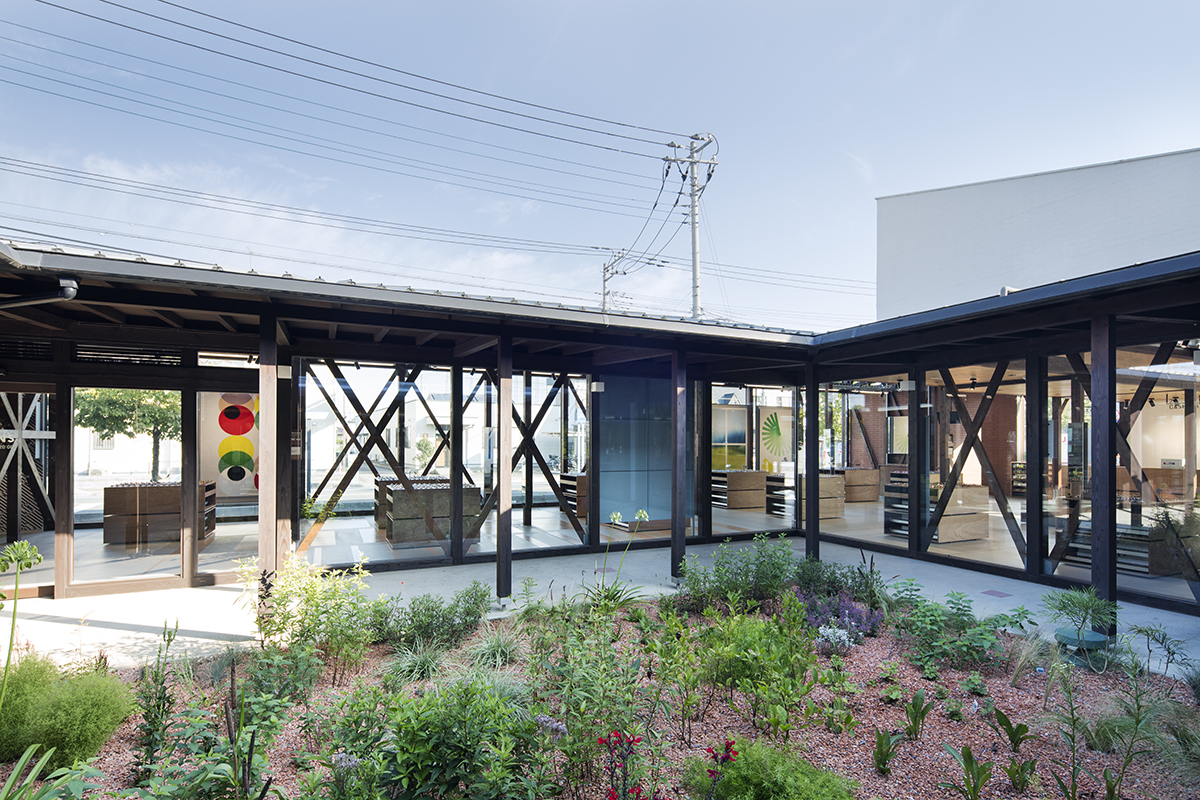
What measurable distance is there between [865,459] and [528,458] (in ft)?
30.4

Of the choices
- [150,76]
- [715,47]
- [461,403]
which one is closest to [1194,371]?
[461,403]

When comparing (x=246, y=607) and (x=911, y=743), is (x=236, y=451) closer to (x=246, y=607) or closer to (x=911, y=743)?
(x=246, y=607)

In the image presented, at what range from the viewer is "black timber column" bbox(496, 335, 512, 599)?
6.20m

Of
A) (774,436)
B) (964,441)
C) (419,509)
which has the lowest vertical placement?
(419,509)

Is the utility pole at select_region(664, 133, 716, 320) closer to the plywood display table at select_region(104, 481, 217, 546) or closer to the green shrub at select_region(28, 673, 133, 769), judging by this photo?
the plywood display table at select_region(104, 481, 217, 546)

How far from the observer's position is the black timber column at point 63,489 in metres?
6.39

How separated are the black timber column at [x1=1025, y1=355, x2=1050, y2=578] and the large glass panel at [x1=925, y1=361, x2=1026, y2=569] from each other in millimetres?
147

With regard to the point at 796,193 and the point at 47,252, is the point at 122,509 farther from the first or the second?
the point at 796,193

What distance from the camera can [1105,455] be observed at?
5.13 m

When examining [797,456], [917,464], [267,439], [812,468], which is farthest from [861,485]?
[267,439]

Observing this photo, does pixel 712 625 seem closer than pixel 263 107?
Yes

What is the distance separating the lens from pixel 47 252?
4105mm

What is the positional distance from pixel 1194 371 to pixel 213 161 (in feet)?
110

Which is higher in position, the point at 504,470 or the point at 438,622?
the point at 504,470
